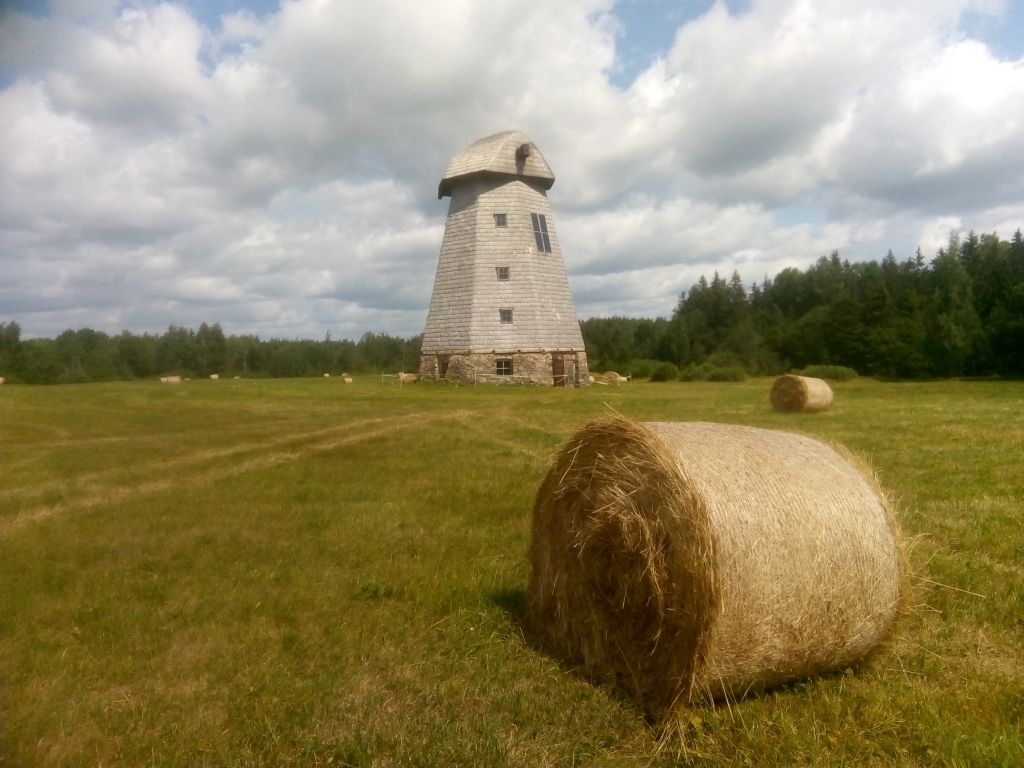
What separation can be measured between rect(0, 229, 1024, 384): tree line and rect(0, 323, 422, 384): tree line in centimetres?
26

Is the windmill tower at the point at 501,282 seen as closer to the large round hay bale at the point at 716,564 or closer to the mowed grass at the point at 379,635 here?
the mowed grass at the point at 379,635

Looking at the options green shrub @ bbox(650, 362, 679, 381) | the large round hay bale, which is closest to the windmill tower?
green shrub @ bbox(650, 362, 679, 381)

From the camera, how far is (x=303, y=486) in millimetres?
12414

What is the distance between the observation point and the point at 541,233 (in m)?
39.1

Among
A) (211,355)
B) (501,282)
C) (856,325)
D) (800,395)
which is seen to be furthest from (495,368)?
(211,355)

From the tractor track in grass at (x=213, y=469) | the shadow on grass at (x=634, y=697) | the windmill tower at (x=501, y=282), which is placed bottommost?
the shadow on grass at (x=634, y=697)

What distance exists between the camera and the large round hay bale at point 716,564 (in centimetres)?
488

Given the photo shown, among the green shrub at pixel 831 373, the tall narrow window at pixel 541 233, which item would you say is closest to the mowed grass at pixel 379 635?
Result: the tall narrow window at pixel 541 233

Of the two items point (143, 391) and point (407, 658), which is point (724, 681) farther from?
point (143, 391)

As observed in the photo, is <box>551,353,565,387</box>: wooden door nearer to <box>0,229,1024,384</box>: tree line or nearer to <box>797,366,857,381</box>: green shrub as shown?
<box>0,229,1024,384</box>: tree line

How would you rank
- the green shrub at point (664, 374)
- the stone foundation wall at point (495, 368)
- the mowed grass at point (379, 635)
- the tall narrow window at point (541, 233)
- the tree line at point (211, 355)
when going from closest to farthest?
the mowed grass at point (379, 635)
the stone foundation wall at point (495, 368)
the tall narrow window at point (541, 233)
the green shrub at point (664, 374)
the tree line at point (211, 355)

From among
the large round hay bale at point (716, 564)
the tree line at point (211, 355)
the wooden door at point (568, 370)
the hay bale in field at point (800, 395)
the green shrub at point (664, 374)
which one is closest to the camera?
the large round hay bale at point (716, 564)

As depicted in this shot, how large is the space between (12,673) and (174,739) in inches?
71.6

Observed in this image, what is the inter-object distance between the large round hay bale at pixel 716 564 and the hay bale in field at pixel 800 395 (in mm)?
16585
